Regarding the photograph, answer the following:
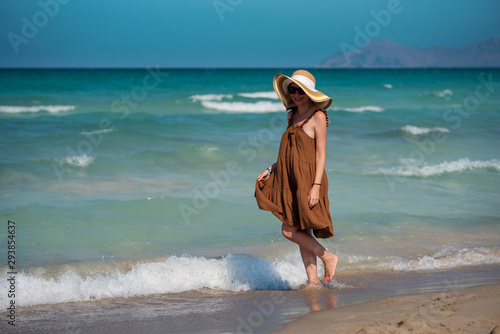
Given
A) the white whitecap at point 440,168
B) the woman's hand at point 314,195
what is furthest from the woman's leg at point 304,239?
the white whitecap at point 440,168

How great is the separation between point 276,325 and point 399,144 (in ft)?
37.9

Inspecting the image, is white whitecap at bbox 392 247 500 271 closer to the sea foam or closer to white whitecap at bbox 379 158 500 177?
the sea foam

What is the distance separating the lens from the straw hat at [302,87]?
4.00m

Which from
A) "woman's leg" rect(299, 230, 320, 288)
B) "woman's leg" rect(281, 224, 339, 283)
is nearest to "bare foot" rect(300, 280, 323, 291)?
"woman's leg" rect(299, 230, 320, 288)

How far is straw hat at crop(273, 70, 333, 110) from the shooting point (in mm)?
3998

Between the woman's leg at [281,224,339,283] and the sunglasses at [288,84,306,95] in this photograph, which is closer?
the sunglasses at [288,84,306,95]

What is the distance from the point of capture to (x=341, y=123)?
18984 mm

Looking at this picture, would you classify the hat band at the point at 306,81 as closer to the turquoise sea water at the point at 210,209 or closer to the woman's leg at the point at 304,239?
the woman's leg at the point at 304,239

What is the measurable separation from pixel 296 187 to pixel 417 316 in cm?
125

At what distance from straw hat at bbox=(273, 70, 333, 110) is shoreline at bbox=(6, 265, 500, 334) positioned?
4.85 feet

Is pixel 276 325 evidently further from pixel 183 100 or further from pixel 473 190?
pixel 183 100

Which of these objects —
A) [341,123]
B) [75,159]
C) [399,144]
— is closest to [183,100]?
[341,123]

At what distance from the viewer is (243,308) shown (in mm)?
4195

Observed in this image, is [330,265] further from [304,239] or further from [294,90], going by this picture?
[294,90]
